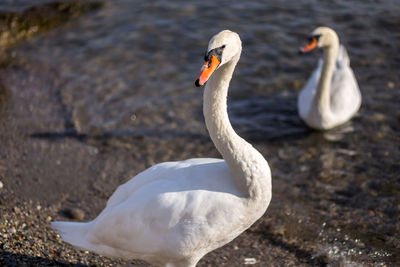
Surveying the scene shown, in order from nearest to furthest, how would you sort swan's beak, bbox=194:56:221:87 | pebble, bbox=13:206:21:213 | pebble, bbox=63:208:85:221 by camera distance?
swan's beak, bbox=194:56:221:87, pebble, bbox=13:206:21:213, pebble, bbox=63:208:85:221

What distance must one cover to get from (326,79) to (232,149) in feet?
14.0

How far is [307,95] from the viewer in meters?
8.39

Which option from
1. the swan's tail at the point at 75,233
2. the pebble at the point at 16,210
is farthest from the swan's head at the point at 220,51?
the pebble at the point at 16,210

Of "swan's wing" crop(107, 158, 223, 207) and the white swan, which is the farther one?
"swan's wing" crop(107, 158, 223, 207)

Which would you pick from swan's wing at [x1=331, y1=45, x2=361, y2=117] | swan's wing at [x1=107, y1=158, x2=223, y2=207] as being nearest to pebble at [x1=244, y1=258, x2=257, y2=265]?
swan's wing at [x1=107, y1=158, x2=223, y2=207]

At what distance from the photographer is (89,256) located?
5383 millimetres

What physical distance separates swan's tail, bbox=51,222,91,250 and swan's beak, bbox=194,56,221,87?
2.07 meters

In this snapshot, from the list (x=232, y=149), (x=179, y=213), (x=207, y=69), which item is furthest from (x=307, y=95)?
(x=207, y=69)

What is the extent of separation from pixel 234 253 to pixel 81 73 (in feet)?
17.0

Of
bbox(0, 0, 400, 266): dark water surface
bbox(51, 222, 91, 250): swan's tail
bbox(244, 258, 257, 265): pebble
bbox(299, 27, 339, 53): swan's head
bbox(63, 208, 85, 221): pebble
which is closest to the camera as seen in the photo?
bbox(51, 222, 91, 250): swan's tail

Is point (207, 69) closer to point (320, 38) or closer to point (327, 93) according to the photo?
point (320, 38)

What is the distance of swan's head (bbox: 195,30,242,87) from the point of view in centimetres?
380

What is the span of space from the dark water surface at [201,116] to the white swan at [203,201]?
1420 millimetres

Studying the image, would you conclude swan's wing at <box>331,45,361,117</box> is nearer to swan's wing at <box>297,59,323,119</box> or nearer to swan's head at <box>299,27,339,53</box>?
swan's wing at <box>297,59,323,119</box>
